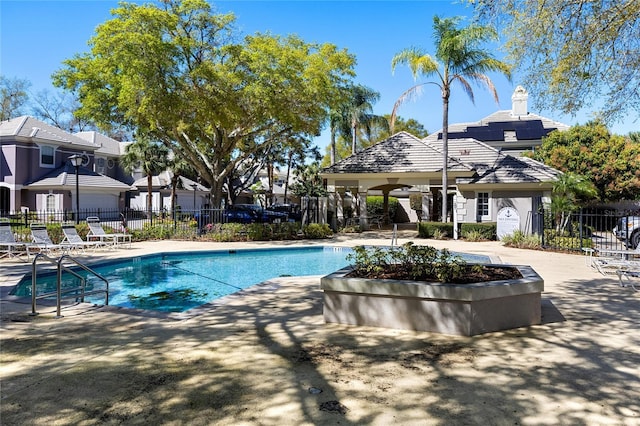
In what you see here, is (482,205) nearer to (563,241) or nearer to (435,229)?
(435,229)

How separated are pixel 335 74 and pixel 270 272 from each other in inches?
469

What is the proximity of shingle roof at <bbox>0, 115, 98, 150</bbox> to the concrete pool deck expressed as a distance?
28.3m

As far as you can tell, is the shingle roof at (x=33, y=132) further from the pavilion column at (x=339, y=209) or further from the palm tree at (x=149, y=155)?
the pavilion column at (x=339, y=209)

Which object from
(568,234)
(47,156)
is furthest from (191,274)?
(47,156)

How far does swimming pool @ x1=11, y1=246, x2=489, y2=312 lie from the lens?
29.7ft

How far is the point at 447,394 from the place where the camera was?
150 inches

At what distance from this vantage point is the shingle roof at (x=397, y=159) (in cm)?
2330

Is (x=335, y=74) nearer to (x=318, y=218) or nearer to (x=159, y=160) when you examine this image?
(x=318, y=218)

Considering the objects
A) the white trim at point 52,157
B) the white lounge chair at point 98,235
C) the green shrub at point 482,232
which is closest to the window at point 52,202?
the white trim at point 52,157

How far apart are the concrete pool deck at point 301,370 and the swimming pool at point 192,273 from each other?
2.28m

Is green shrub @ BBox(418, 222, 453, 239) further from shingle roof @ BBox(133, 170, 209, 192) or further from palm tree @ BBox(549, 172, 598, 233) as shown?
shingle roof @ BBox(133, 170, 209, 192)

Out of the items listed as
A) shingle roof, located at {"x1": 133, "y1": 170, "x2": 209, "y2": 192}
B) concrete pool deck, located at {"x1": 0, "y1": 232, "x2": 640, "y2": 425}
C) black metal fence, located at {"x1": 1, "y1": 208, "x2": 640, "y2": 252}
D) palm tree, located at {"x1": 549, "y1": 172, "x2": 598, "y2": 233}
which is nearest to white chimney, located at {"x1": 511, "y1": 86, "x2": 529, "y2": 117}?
black metal fence, located at {"x1": 1, "y1": 208, "x2": 640, "y2": 252}

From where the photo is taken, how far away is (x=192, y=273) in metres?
12.6

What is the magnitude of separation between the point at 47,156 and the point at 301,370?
113 ft
